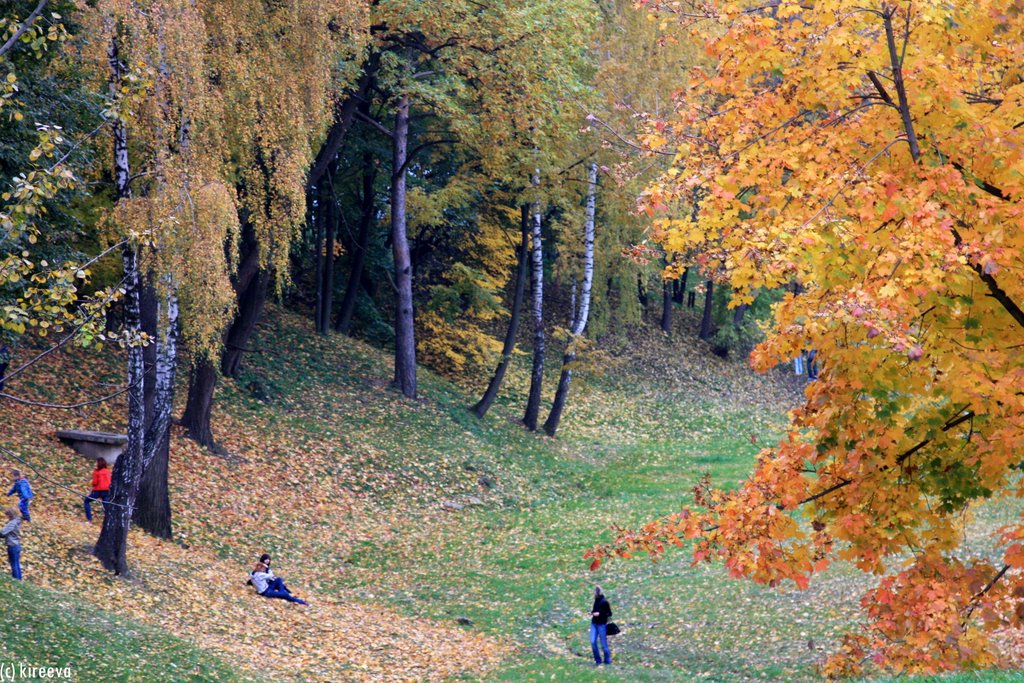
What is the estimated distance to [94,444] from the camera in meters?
16.4

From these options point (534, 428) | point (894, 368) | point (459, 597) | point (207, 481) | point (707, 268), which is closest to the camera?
point (894, 368)

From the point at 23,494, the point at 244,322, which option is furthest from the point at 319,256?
the point at 23,494

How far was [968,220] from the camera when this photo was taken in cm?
663

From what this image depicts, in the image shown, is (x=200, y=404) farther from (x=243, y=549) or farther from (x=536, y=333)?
Result: (x=536, y=333)

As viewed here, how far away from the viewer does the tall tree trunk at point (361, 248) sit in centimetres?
2819

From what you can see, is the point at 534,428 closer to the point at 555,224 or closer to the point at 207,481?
the point at 555,224

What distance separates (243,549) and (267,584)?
193 centimetres

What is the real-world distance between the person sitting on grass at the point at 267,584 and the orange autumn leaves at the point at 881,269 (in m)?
7.89

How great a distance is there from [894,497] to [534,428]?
21.8 meters

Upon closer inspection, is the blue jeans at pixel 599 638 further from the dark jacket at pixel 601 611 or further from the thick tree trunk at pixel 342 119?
the thick tree trunk at pixel 342 119

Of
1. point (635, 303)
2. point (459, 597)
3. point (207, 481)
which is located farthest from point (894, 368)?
point (635, 303)

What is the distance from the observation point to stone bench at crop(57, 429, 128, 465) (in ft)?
53.6

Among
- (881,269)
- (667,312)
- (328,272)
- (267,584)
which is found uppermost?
(881,269)

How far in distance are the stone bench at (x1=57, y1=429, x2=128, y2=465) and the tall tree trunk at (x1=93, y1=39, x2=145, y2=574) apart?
3.79m
